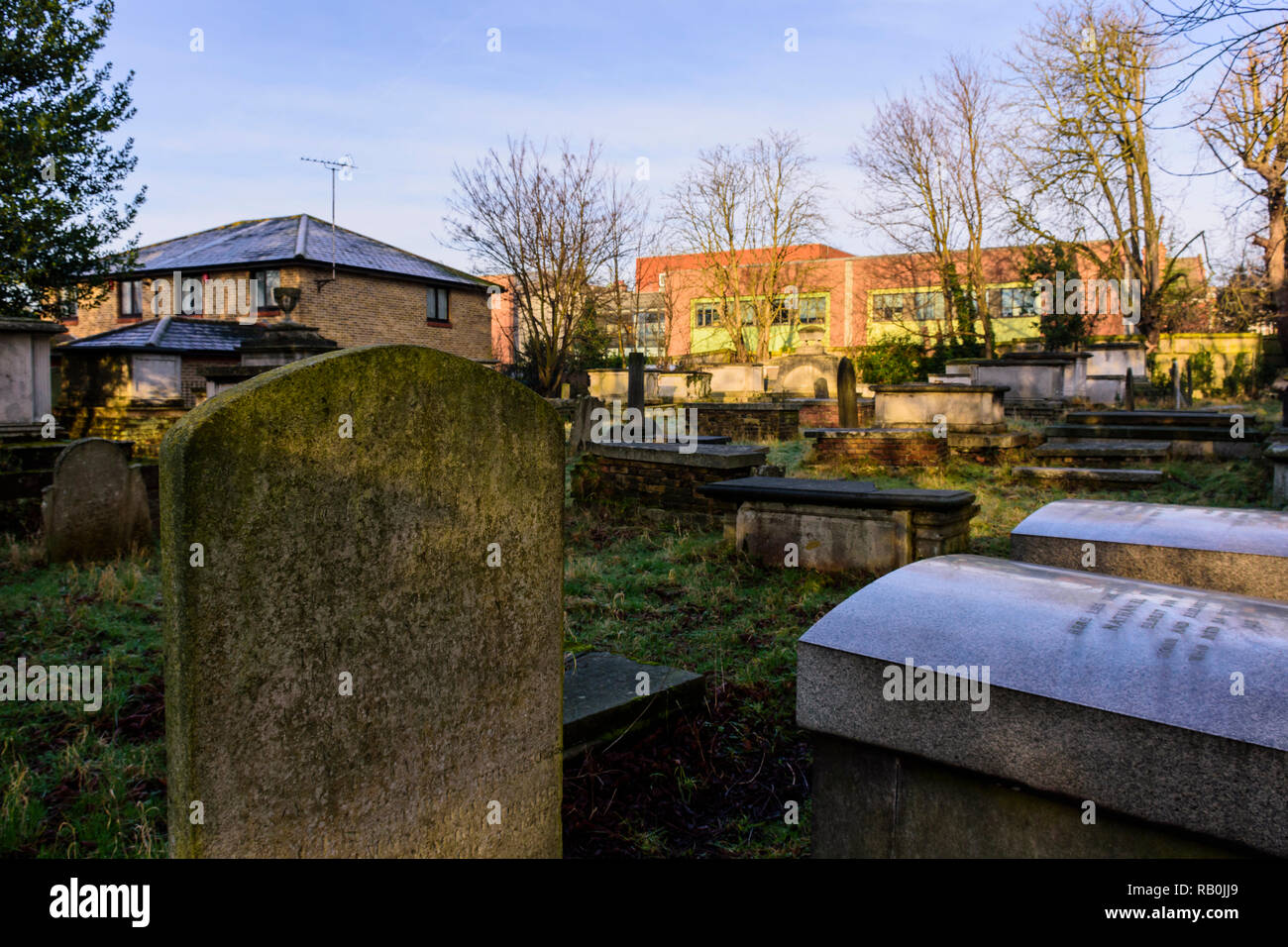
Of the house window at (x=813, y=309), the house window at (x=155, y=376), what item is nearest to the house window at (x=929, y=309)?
the house window at (x=813, y=309)

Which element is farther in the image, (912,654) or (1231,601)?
(1231,601)

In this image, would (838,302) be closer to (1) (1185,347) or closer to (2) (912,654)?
(1) (1185,347)

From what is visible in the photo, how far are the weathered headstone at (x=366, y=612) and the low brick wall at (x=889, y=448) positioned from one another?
30.9 feet

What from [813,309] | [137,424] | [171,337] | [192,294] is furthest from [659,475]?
[813,309]

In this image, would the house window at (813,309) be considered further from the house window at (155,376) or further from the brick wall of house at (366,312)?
the house window at (155,376)

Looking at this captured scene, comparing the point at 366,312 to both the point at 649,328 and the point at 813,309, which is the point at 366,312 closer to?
the point at 649,328

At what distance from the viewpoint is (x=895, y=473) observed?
10766mm

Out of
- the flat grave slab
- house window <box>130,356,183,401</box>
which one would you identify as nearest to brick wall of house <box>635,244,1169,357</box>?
house window <box>130,356,183,401</box>


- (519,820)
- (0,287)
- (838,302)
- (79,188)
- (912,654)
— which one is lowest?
(519,820)

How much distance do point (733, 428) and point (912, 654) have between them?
574 inches

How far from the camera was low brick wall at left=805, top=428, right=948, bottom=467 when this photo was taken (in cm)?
1105

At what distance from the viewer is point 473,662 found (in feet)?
6.99

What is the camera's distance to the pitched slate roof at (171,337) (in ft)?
58.5
